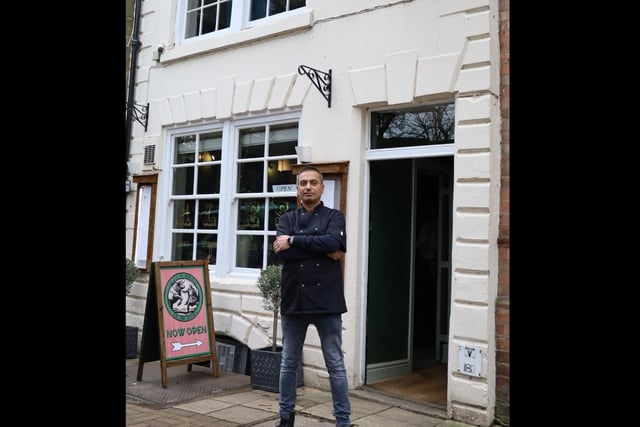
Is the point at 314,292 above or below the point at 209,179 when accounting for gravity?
below

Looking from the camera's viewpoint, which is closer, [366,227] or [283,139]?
[366,227]

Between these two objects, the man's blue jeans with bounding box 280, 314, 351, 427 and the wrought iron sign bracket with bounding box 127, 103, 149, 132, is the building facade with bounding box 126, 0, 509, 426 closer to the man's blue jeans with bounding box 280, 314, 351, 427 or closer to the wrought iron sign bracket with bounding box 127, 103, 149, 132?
the wrought iron sign bracket with bounding box 127, 103, 149, 132

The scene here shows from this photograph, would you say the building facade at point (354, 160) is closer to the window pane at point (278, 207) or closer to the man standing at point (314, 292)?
the window pane at point (278, 207)

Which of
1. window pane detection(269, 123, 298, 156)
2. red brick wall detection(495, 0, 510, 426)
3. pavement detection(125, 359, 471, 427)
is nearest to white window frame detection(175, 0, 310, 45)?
window pane detection(269, 123, 298, 156)

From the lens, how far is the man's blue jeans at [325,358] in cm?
393

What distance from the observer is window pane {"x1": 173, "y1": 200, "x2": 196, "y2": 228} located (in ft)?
24.8

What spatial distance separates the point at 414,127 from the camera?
222 inches

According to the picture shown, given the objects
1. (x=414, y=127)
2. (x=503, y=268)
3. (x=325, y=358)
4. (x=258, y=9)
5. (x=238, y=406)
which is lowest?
(x=238, y=406)

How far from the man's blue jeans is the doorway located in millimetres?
1754

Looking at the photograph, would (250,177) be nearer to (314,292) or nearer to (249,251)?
(249,251)

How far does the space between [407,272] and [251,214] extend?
195 cm

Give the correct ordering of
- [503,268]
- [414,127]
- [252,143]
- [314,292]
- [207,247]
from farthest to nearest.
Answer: [207,247]
[252,143]
[414,127]
[503,268]
[314,292]

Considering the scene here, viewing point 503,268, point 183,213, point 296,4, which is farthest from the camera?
point 183,213

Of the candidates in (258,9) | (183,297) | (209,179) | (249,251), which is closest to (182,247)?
(209,179)
